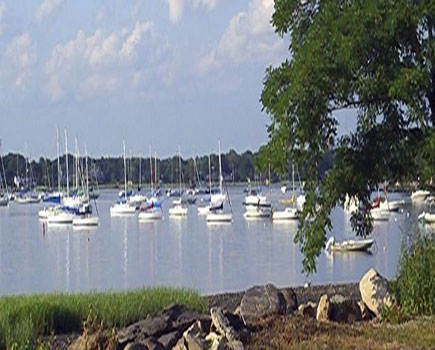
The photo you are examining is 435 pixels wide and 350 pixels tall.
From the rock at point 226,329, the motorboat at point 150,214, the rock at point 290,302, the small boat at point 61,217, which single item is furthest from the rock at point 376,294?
the motorboat at point 150,214

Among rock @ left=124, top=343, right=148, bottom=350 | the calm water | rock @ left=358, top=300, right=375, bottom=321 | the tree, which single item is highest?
the tree

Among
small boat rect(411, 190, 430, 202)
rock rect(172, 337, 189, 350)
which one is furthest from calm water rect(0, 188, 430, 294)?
rock rect(172, 337, 189, 350)

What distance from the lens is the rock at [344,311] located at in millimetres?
16453

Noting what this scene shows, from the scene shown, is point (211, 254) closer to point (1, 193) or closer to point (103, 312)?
point (103, 312)

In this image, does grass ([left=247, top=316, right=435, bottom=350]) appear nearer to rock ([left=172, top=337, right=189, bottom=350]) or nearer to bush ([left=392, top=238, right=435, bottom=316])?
bush ([left=392, top=238, right=435, bottom=316])

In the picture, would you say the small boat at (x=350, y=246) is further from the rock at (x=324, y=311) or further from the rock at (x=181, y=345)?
the rock at (x=181, y=345)

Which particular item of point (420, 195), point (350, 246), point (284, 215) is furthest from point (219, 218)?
point (350, 246)

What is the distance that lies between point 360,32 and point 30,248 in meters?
55.1

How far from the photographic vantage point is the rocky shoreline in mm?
13523

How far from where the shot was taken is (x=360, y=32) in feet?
52.7

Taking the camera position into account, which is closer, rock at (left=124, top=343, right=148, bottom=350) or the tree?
rock at (left=124, top=343, right=148, bottom=350)

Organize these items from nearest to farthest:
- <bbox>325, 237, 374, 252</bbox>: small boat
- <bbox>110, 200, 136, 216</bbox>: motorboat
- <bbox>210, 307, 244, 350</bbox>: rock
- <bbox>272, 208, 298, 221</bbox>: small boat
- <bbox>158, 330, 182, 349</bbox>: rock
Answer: <bbox>210, 307, 244, 350</bbox>: rock → <bbox>158, 330, 182, 349</bbox>: rock → <bbox>325, 237, 374, 252</bbox>: small boat → <bbox>272, 208, 298, 221</bbox>: small boat → <bbox>110, 200, 136, 216</bbox>: motorboat

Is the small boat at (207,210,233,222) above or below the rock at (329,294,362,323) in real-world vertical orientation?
below

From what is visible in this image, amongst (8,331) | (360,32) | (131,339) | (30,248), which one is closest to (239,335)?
(131,339)
